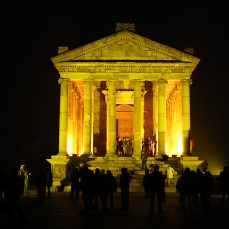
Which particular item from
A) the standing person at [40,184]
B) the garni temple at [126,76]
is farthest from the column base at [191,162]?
the standing person at [40,184]

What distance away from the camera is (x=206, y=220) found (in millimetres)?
13594

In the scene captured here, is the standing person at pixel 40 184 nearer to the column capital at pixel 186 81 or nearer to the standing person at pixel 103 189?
the standing person at pixel 103 189

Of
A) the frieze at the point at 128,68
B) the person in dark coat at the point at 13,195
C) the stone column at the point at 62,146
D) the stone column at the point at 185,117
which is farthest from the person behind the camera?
the frieze at the point at 128,68

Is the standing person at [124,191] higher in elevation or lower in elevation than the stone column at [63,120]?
lower

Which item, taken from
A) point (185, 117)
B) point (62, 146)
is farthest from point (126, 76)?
point (62, 146)

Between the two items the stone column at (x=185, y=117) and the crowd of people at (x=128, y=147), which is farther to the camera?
the crowd of people at (x=128, y=147)

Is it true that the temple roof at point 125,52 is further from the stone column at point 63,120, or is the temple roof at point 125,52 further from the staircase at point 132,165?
the staircase at point 132,165

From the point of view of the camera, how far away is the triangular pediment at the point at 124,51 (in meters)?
35.0

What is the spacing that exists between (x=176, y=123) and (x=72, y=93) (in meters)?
11.2

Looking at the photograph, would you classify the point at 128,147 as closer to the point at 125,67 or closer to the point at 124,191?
the point at 125,67

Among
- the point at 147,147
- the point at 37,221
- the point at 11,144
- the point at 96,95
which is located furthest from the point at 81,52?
the point at 11,144

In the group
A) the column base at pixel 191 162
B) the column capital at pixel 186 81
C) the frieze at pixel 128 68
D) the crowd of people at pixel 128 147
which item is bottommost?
the column base at pixel 191 162

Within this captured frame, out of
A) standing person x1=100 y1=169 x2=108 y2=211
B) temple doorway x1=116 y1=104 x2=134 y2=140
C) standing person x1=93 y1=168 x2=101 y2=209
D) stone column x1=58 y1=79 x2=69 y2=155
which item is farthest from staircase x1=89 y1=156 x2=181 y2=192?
standing person x1=93 y1=168 x2=101 y2=209

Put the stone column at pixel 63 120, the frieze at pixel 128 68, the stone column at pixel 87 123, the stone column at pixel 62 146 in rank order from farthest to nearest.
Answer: the frieze at pixel 128 68
the stone column at pixel 63 120
the stone column at pixel 87 123
the stone column at pixel 62 146
